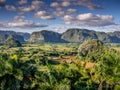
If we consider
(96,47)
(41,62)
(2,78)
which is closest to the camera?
(2,78)

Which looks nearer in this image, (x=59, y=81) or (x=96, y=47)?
(x=59, y=81)

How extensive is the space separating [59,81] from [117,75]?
7.96m

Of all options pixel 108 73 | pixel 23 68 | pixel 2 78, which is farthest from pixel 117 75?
pixel 2 78

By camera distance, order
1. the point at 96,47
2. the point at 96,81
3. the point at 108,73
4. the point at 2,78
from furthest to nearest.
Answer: the point at 96,47, the point at 96,81, the point at 108,73, the point at 2,78

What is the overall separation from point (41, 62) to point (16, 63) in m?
69.0

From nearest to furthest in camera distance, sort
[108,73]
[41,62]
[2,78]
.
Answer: [2,78] < [108,73] < [41,62]

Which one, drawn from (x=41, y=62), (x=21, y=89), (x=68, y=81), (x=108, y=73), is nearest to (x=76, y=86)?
(x=68, y=81)

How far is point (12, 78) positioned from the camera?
33.1m

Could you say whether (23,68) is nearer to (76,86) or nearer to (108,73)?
(76,86)

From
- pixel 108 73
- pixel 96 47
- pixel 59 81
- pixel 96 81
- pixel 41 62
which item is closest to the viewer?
pixel 59 81

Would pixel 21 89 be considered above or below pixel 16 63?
below

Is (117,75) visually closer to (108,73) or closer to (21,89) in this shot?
(108,73)

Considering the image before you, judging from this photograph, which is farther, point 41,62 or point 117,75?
point 41,62

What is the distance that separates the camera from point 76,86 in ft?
122
